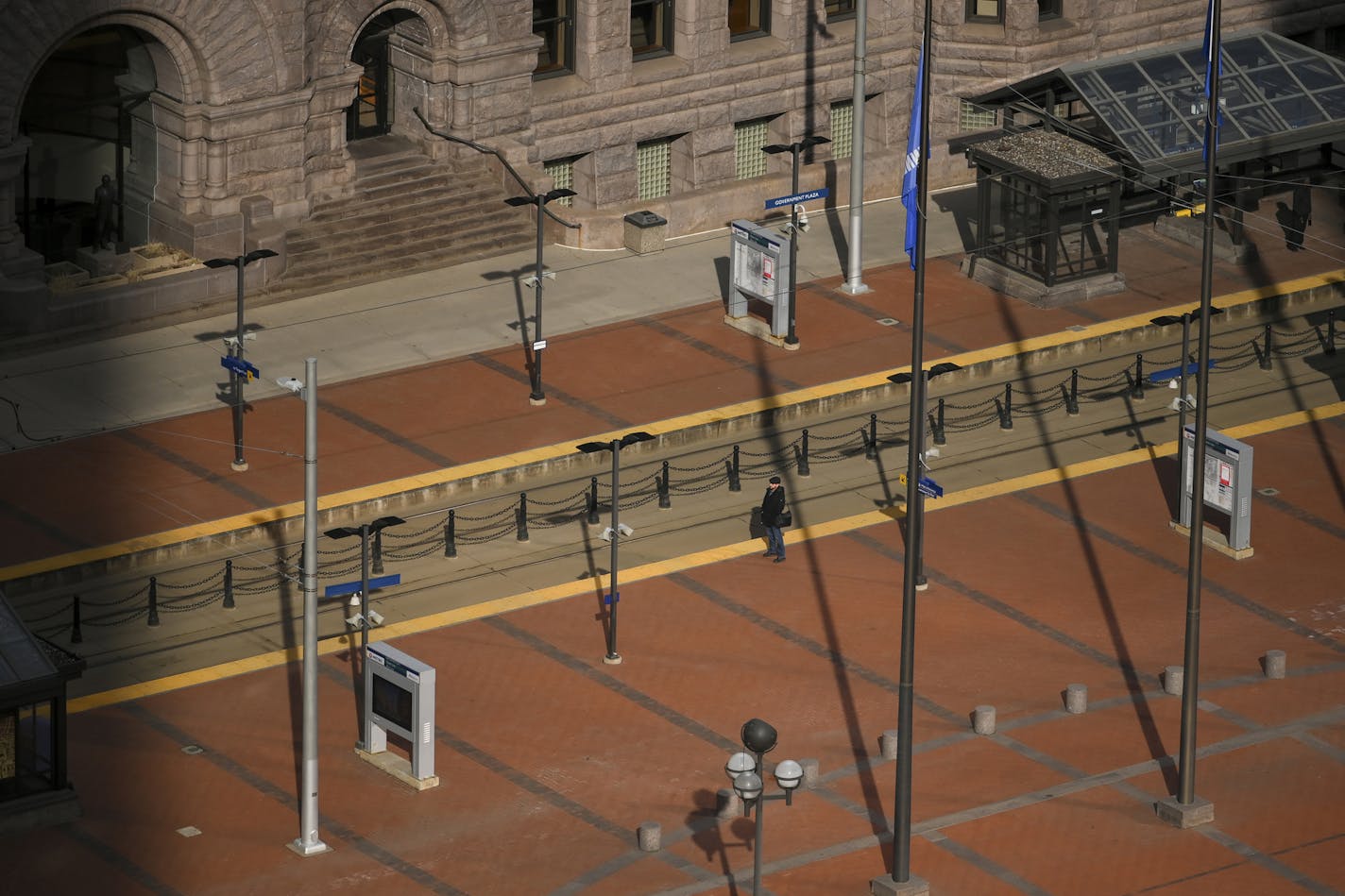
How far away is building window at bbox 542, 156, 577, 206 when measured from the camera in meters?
68.8

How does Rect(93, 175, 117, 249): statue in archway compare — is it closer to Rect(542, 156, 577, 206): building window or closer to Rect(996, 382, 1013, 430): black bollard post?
Rect(542, 156, 577, 206): building window

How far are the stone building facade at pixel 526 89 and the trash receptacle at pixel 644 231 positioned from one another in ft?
1.23

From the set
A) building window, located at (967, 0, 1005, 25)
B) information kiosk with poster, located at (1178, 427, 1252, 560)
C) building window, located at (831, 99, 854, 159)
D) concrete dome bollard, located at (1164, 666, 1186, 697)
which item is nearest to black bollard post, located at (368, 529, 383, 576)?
concrete dome bollard, located at (1164, 666, 1186, 697)

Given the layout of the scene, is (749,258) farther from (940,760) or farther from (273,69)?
(940,760)

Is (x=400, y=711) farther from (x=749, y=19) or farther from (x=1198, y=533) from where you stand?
(x=749, y=19)

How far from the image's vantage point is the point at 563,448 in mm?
Answer: 57094

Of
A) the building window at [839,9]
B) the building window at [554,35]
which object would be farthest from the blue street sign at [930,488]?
the building window at [839,9]

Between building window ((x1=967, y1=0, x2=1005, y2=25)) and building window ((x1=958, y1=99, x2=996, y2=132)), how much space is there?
6.70 feet

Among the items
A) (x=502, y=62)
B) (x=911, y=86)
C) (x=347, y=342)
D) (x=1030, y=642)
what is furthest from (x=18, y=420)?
(x=911, y=86)

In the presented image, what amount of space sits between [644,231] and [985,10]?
38.0 feet

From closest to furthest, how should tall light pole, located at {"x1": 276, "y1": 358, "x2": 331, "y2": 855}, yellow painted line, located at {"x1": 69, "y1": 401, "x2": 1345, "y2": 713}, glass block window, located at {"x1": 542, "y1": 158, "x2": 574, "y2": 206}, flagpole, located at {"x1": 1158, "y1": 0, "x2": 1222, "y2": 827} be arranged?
1. flagpole, located at {"x1": 1158, "y1": 0, "x2": 1222, "y2": 827}
2. tall light pole, located at {"x1": 276, "y1": 358, "x2": 331, "y2": 855}
3. yellow painted line, located at {"x1": 69, "y1": 401, "x2": 1345, "y2": 713}
4. glass block window, located at {"x1": 542, "y1": 158, "x2": 574, "y2": 206}

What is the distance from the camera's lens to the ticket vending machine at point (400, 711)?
1773 inches

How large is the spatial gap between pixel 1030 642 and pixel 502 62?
72.5ft

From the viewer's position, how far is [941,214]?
70.0 meters
